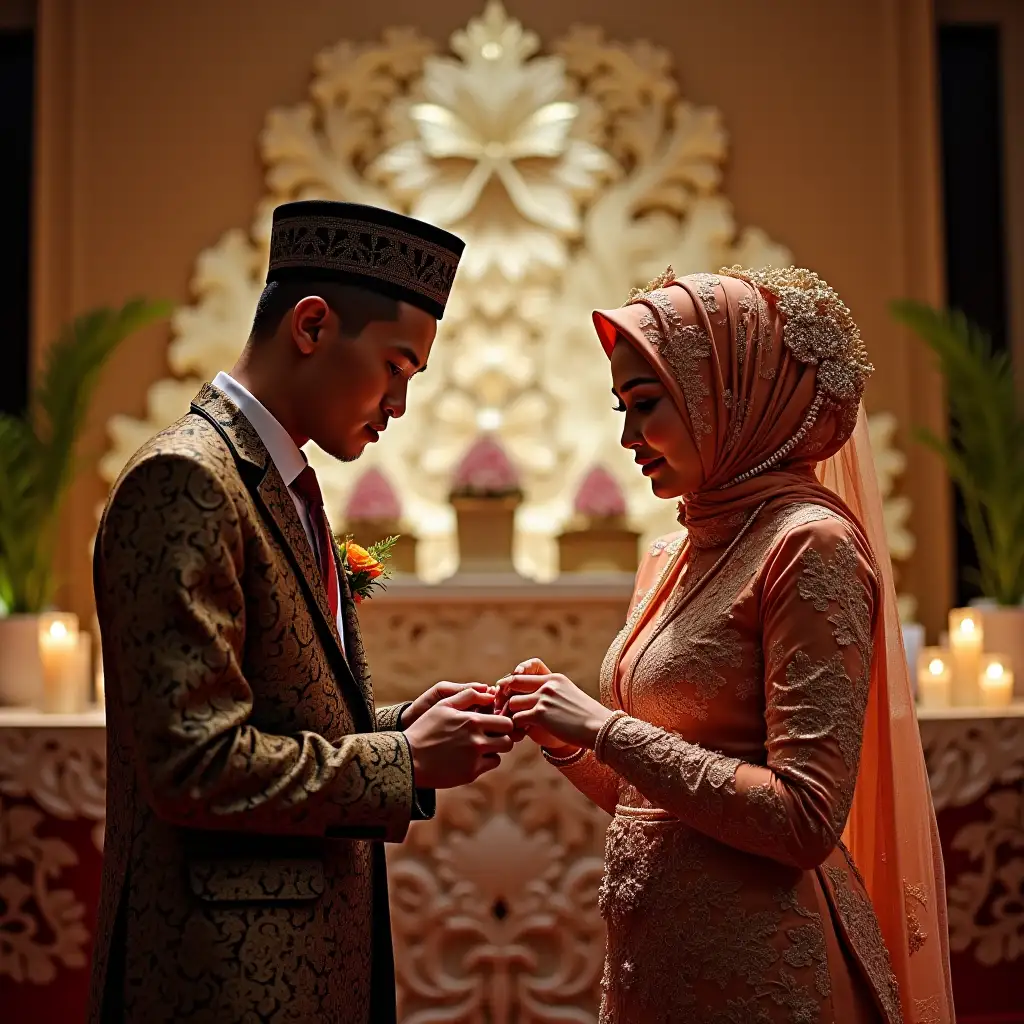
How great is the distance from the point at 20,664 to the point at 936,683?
2.61m

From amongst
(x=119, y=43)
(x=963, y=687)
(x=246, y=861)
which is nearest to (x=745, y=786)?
(x=246, y=861)

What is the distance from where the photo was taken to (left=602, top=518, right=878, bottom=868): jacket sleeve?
157 cm

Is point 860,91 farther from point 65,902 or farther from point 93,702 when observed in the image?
point 65,902

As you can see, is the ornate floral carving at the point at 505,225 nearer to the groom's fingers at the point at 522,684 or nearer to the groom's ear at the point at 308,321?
the groom's fingers at the point at 522,684

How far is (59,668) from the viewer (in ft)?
10.8

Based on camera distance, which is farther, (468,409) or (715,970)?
(468,409)

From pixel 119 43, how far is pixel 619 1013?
3427 mm

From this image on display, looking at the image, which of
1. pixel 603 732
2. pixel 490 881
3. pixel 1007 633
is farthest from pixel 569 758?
pixel 1007 633

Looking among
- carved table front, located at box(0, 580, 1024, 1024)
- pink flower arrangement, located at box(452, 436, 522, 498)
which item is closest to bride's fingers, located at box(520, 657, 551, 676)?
carved table front, located at box(0, 580, 1024, 1024)

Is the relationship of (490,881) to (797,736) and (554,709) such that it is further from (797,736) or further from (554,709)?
(797,736)

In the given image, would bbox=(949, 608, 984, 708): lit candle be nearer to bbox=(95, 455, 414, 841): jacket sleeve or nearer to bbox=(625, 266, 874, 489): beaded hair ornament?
bbox=(625, 266, 874, 489): beaded hair ornament

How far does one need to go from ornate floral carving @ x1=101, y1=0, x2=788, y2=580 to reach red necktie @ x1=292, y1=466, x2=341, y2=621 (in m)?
2.00

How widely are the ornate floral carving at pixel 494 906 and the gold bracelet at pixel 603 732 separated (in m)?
1.54

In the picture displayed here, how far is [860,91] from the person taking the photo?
4.00m
